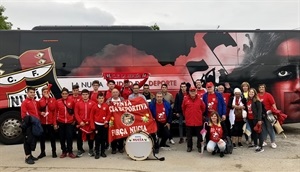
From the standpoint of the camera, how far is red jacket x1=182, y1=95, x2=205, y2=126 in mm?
7664

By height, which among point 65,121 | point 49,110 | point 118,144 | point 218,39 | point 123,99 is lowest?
point 118,144

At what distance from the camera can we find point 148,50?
9.38 m

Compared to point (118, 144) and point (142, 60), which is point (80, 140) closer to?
point (118, 144)

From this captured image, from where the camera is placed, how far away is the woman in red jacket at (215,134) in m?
7.21

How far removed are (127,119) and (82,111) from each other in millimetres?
1008

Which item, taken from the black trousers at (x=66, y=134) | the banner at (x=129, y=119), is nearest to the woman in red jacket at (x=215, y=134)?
the banner at (x=129, y=119)

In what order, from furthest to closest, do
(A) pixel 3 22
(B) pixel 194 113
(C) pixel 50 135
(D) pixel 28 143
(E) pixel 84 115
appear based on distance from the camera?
(A) pixel 3 22
(B) pixel 194 113
(C) pixel 50 135
(E) pixel 84 115
(D) pixel 28 143

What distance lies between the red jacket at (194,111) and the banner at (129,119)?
32.4 inches

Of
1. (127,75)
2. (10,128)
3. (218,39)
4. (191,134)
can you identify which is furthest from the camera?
(218,39)

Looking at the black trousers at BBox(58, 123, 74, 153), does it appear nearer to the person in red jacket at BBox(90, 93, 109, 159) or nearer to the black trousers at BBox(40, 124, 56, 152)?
the black trousers at BBox(40, 124, 56, 152)

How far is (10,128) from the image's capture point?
8883 mm

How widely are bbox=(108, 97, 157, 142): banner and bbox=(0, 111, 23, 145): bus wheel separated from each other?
3.04m

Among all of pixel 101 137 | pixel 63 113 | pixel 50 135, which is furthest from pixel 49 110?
pixel 101 137

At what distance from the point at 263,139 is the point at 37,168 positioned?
203 inches
